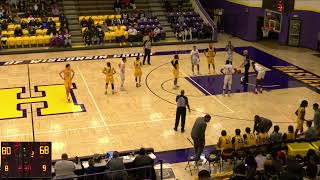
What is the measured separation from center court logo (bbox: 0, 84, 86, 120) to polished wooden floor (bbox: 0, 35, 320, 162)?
38cm

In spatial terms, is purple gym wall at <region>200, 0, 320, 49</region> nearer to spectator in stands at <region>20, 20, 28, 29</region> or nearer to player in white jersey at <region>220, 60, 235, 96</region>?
player in white jersey at <region>220, 60, 235, 96</region>

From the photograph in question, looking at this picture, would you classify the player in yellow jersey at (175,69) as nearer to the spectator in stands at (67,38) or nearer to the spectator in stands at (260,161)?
the spectator in stands at (260,161)

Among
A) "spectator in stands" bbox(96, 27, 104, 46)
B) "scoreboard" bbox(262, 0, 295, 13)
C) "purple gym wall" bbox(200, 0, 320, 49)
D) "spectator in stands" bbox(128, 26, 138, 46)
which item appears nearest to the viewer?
"scoreboard" bbox(262, 0, 295, 13)

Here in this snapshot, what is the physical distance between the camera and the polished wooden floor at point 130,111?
15.3 meters

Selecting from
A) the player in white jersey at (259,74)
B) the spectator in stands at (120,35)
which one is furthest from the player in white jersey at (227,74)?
the spectator in stands at (120,35)

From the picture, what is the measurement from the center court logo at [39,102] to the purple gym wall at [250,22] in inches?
576

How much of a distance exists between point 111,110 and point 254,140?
6833 millimetres

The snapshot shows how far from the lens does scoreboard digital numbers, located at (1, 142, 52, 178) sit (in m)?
10.2

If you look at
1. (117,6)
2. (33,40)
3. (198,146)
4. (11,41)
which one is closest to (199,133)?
(198,146)

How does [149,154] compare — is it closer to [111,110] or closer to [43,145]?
[43,145]

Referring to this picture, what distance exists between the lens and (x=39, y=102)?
1897 cm

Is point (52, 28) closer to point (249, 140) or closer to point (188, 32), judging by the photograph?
point (188, 32)

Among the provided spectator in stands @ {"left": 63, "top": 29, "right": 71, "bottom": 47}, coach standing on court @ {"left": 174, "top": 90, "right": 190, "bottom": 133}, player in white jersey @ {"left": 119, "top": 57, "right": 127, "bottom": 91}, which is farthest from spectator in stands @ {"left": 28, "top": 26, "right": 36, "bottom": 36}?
coach standing on court @ {"left": 174, "top": 90, "right": 190, "bottom": 133}

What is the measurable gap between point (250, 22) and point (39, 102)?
666 inches
